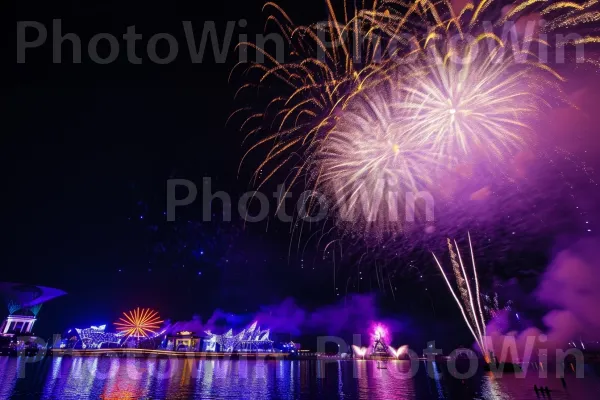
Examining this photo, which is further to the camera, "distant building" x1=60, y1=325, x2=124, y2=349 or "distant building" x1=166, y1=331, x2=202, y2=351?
"distant building" x1=166, y1=331, x2=202, y2=351

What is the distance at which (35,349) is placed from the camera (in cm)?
9875

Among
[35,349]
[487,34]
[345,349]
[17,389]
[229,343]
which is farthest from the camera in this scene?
[345,349]

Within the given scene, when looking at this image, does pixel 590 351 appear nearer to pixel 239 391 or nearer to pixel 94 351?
pixel 239 391

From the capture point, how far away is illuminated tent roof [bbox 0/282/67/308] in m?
117

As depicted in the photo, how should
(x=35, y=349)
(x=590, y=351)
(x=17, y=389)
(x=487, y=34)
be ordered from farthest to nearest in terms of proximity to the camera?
(x=590, y=351), (x=35, y=349), (x=17, y=389), (x=487, y=34)

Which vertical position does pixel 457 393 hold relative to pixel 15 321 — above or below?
below

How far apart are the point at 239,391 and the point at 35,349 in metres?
94.5

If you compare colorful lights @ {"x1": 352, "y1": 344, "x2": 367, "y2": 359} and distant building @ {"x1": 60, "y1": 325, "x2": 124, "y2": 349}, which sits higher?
distant building @ {"x1": 60, "y1": 325, "x2": 124, "y2": 349}

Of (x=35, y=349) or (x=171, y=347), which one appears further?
(x=171, y=347)

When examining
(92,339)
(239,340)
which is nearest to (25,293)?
(92,339)

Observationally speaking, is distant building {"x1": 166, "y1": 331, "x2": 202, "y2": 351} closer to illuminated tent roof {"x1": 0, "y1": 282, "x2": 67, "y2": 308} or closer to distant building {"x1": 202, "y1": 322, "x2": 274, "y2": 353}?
distant building {"x1": 202, "y1": 322, "x2": 274, "y2": 353}

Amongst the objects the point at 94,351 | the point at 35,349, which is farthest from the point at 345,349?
the point at 35,349

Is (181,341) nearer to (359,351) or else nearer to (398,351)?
(359,351)

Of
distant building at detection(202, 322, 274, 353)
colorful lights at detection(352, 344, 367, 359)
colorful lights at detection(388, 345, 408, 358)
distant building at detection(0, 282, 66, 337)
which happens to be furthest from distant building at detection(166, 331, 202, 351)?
colorful lights at detection(388, 345, 408, 358)
